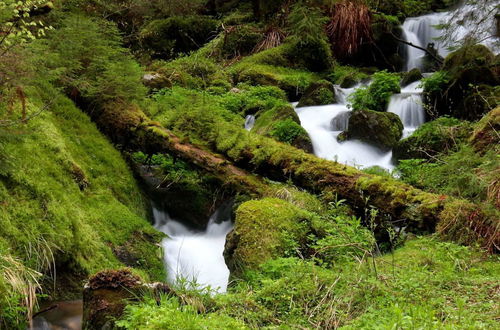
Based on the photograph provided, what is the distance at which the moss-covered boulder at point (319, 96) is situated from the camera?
43.0ft

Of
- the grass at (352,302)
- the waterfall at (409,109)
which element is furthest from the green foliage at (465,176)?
the waterfall at (409,109)

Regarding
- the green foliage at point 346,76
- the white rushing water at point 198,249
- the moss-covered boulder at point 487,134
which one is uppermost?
the moss-covered boulder at point 487,134

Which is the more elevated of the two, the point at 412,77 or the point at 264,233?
the point at 412,77

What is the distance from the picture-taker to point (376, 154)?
10570mm

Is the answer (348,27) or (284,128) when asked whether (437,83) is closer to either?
(284,128)

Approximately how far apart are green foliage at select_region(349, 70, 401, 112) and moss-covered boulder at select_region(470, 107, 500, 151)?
4.08m

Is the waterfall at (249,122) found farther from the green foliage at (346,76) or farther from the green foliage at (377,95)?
the green foliage at (346,76)

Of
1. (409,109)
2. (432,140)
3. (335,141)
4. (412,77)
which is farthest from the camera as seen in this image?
(412,77)

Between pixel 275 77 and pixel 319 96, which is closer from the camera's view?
pixel 319 96

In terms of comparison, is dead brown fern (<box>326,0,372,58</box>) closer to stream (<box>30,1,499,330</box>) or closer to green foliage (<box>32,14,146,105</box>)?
stream (<box>30,1,499,330</box>)

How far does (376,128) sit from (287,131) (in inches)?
79.5

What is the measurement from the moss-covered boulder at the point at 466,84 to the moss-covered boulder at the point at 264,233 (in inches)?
225

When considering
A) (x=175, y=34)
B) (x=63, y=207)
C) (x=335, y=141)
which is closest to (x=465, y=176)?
(x=335, y=141)

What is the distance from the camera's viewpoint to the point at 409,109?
1184cm
